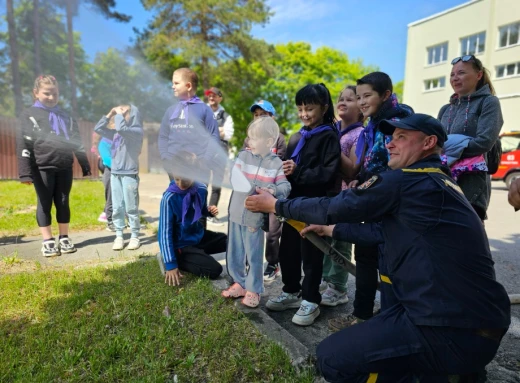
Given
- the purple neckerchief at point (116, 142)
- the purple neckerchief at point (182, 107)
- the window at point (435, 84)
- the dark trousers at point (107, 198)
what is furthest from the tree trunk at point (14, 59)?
the window at point (435, 84)

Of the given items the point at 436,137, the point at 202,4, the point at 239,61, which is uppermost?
the point at 202,4

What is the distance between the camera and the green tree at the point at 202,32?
60.4 ft

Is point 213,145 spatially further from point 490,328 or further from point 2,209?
point 2,209

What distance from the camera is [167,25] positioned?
19.0m

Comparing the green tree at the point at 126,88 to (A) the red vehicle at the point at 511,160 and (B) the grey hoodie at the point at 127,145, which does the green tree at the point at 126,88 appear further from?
(A) the red vehicle at the point at 511,160

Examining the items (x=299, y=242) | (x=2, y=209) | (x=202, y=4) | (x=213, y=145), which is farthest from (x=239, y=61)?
(x=299, y=242)

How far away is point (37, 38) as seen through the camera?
A: 13.6 feet

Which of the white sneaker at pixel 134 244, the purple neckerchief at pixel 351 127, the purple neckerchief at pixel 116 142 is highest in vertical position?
the purple neckerchief at pixel 351 127

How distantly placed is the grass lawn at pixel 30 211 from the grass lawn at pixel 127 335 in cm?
261

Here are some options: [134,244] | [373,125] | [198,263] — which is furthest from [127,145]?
[373,125]

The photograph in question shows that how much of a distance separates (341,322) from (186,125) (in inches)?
109

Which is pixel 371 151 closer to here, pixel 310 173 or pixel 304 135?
pixel 310 173

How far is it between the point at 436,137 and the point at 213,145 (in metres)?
3.10

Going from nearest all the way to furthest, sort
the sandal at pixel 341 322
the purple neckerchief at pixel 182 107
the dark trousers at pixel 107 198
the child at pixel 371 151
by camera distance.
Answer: the child at pixel 371 151, the sandal at pixel 341 322, the purple neckerchief at pixel 182 107, the dark trousers at pixel 107 198
